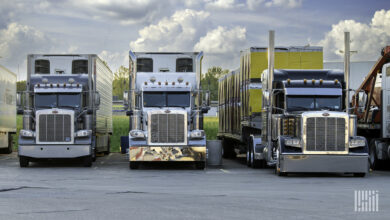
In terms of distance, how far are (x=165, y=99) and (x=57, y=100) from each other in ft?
14.4

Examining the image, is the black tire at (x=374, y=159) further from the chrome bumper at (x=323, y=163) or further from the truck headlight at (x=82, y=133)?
the truck headlight at (x=82, y=133)

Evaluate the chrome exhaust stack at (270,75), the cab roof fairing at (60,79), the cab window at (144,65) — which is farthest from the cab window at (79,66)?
the chrome exhaust stack at (270,75)

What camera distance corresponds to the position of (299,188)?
683 inches

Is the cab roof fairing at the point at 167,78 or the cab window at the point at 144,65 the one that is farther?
the cab window at the point at 144,65

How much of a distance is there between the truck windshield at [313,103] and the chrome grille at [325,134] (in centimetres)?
127

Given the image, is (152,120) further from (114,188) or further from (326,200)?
(326,200)

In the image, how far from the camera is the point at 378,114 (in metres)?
A: 27.7

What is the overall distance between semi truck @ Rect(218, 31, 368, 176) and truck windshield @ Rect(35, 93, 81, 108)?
6.46m

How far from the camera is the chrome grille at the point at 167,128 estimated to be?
24.9 m

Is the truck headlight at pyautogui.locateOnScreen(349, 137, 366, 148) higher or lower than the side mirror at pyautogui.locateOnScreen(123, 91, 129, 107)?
lower

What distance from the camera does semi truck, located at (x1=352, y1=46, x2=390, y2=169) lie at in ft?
86.7

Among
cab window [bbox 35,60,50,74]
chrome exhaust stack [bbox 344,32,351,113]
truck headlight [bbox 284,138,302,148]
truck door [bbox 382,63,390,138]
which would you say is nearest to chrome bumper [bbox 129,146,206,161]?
truck headlight [bbox 284,138,302,148]

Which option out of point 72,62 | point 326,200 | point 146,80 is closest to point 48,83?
point 72,62

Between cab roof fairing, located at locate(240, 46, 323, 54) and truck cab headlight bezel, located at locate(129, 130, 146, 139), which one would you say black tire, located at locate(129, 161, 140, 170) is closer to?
truck cab headlight bezel, located at locate(129, 130, 146, 139)
